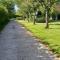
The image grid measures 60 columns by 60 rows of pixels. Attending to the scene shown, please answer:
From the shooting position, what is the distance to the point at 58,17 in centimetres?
6531

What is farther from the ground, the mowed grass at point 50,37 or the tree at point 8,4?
the mowed grass at point 50,37

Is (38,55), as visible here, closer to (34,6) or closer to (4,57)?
(4,57)

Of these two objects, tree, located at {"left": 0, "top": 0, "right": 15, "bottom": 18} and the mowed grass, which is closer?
the mowed grass

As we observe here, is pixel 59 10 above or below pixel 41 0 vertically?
below

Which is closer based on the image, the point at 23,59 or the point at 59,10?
the point at 23,59

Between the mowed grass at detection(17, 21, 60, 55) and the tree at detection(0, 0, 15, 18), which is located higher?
the mowed grass at detection(17, 21, 60, 55)

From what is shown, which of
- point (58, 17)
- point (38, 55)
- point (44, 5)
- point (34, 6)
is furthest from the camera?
point (58, 17)

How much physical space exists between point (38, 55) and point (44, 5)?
19943 millimetres

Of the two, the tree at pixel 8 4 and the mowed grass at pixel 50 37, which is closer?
the mowed grass at pixel 50 37

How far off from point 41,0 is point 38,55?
20.2m

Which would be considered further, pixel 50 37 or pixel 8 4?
pixel 8 4

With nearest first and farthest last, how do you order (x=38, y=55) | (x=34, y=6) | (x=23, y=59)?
(x=23, y=59), (x=38, y=55), (x=34, y=6)

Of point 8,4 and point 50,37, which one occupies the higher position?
point 50,37

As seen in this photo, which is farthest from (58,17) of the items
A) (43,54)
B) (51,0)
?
(43,54)
